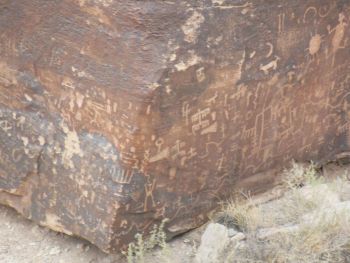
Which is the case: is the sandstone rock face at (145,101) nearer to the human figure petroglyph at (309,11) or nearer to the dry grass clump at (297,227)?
the human figure petroglyph at (309,11)

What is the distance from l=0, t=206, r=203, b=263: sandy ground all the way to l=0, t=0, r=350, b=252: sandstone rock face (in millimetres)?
97

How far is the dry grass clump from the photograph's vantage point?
10.6 feet

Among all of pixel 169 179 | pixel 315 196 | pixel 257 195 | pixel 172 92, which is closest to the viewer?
pixel 172 92

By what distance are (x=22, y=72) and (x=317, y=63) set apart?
61.9 inches

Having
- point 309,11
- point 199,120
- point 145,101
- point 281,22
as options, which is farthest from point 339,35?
point 145,101

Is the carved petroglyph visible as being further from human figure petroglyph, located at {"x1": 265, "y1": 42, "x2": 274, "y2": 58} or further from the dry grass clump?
the dry grass clump

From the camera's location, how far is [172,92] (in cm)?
325

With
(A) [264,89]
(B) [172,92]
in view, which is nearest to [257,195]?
(A) [264,89]

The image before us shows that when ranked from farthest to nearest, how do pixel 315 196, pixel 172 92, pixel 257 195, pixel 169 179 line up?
1. pixel 257 195
2. pixel 315 196
3. pixel 169 179
4. pixel 172 92

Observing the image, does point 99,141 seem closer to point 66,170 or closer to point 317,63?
point 66,170

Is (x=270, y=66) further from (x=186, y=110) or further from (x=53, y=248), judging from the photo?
(x=53, y=248)

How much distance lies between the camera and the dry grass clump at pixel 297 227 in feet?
10.6

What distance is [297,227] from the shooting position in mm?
3412

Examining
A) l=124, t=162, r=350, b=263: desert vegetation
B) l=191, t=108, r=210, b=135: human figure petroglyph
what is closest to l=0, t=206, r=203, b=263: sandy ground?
l=124, t=162, r=350, b=263: desert vegetation
